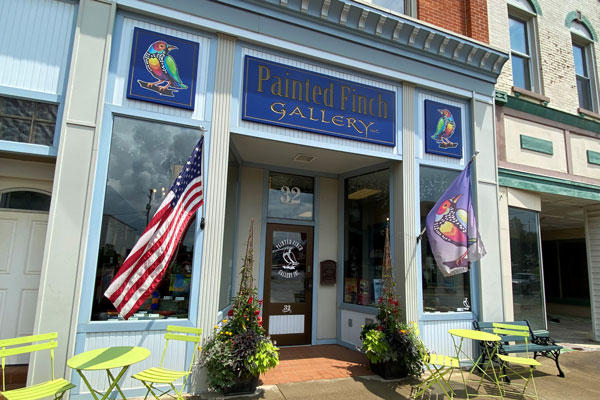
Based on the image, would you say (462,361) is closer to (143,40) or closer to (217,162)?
(217,162)

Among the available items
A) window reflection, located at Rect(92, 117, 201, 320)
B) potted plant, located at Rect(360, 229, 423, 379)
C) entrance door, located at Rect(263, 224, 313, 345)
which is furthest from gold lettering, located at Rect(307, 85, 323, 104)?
potted plant, located at Rect(360, 229, 423, 379)

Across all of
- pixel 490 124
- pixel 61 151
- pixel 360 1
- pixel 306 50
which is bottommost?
pixel 61 151

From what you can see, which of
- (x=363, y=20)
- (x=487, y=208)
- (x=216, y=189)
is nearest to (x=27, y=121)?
(x=216, y=189)

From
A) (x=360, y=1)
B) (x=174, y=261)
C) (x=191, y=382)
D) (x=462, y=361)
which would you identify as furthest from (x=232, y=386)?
(x=360, y=1)

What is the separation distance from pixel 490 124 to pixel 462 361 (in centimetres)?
473

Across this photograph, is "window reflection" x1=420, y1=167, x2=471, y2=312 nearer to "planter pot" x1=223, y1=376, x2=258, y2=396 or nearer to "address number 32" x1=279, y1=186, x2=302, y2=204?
"address number 32" x1=279, y1=186, x2=302, y2=204

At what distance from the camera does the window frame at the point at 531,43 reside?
8.47 meters

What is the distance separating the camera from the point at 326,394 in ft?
15.6

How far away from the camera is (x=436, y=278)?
6480 millimetres

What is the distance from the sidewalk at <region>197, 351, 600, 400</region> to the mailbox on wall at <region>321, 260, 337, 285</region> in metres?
2.21

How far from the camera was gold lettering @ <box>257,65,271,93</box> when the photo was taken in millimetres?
5523

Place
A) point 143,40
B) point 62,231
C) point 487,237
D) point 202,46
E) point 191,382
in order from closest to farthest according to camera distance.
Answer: point 62,231
point 191,382
point 143,40
point 202,46
point 487,237

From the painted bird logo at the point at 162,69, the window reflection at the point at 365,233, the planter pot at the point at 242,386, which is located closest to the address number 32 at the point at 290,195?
the window reflection at the point at 365,233

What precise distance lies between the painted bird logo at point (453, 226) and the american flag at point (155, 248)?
387 centimetres
